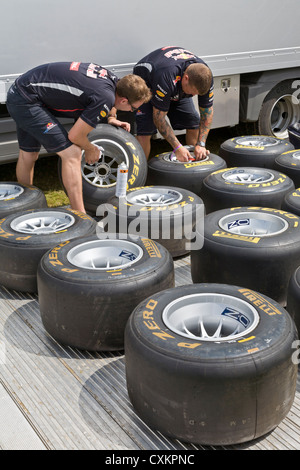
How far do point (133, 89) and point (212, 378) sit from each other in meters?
2.71

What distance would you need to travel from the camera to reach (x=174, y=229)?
3.95 meters

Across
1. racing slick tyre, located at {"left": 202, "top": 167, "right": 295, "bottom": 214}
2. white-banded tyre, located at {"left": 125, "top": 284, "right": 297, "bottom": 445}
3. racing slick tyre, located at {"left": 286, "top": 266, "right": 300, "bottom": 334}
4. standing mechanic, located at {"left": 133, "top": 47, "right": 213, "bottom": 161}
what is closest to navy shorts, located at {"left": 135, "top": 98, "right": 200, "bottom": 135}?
standing mechanic, located at {"left": 133, "top": 47, "right": 213, "bottom": 161}

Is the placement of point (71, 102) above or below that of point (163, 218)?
above

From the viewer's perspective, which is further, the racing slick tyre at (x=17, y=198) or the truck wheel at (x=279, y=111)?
the truck wheel at (x=279, y=111)

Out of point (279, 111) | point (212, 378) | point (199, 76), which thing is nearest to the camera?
point (212, 378)

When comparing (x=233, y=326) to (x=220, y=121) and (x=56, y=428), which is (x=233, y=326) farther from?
(x=220, y=121)

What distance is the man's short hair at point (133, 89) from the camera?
4.28m

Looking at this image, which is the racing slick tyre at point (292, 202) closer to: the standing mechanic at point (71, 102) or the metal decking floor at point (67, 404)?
the standing mechanic at point (71, 102)

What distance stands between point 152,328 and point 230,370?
1.33 feet

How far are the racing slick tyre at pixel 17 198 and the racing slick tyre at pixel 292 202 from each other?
1.84 metres

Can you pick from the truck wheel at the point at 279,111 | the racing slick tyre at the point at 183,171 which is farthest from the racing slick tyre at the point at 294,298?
the truck wheel at the point at 279,111

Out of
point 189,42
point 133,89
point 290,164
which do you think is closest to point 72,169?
point 133,89

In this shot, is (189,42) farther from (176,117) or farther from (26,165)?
(26,165)

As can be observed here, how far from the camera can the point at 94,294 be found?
9.24 ft
